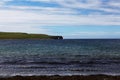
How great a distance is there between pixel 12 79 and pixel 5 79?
58cm

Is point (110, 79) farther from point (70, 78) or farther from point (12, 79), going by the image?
point (12, 79)

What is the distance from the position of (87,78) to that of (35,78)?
14.5ft

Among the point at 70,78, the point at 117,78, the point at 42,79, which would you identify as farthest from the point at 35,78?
the point at 117,78

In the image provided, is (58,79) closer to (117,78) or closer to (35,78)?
(35,78)

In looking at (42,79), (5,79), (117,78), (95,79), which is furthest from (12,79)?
(117,78)

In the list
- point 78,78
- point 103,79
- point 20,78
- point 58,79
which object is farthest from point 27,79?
point 103,79

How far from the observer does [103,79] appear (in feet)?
91.1

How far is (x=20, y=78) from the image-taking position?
92.6 ft

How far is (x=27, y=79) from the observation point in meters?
27.8

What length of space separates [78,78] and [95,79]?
1.47 metres

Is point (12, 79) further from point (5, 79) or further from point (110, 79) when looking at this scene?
point (110, 79)

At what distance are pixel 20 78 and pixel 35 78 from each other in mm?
1292

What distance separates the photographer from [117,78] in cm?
2833

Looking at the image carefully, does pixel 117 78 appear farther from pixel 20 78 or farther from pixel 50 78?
pixel 20 78
